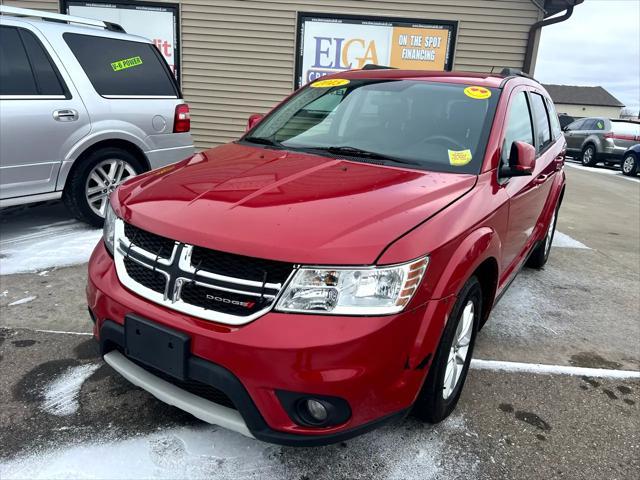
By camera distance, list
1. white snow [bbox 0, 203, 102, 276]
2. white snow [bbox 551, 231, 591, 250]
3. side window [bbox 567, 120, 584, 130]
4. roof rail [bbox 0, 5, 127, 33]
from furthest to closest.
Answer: side window [bbox 567, 120, 584, 130] → white snow [bbox 551, 231, 591, 250] → roof rail [bbox 0, 5, 127, 33] → white snow [bbox 0, 203, 102, 276]

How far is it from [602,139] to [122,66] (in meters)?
16.2

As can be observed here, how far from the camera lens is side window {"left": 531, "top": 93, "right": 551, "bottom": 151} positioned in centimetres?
378

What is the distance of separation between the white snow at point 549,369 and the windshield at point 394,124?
1230 mm

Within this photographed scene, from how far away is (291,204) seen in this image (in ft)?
6.79

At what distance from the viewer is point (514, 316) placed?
3826 millimetres

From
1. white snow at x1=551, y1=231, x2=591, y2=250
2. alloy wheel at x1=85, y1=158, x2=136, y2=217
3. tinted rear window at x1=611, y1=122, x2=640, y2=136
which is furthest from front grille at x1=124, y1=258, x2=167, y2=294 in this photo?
tinted rear window at x1=611, y1=122, x2=640, y2=136

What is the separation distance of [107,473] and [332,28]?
7971 millimetres

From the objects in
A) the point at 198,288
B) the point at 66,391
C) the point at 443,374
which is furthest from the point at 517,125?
the point at 66,391

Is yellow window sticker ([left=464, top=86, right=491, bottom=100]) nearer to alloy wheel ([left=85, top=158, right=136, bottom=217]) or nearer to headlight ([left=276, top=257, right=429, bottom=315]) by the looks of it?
headlight ([left=276, top=257, right=429, bottom=315])

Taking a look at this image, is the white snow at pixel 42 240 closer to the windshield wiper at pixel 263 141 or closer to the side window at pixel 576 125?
the windshield wiper at pixel 263 141

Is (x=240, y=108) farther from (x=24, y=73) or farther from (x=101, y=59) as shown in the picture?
(x=24, y=73)

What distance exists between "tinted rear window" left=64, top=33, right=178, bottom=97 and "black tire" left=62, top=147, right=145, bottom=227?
56 centimetres

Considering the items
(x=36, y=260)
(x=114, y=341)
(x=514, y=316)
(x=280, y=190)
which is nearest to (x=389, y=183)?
(x=280, y=190)

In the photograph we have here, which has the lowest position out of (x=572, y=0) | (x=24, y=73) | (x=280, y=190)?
(x=280, y=190)
